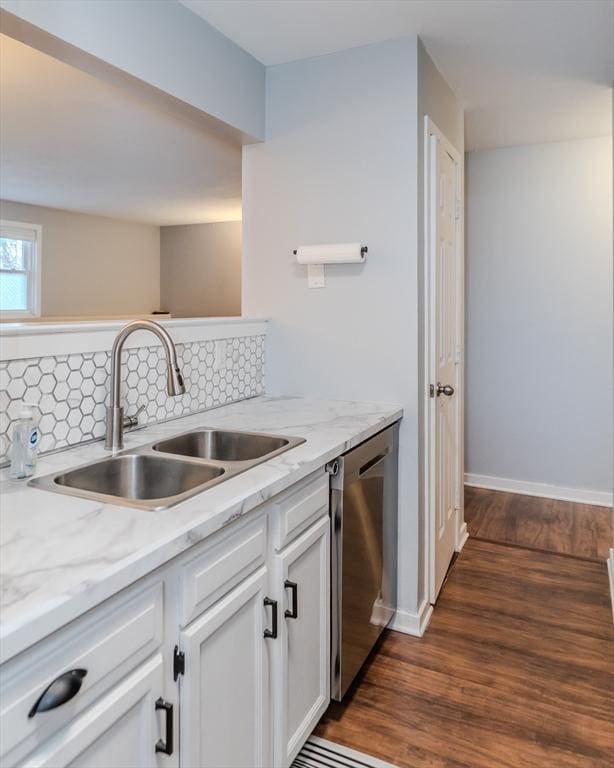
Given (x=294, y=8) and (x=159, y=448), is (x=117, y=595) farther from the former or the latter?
(x=294, y=8)

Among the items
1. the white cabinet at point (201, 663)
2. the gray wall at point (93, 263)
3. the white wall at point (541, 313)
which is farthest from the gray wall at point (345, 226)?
the gray wall at point (93, 263)

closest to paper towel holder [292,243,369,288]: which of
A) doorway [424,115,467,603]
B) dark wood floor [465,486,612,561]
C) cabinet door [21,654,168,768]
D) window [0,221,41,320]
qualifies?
doorway [424,115,467,603]

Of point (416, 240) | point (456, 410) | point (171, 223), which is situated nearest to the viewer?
point (416, 240)

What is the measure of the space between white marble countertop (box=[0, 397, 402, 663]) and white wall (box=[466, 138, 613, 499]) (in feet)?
8.18

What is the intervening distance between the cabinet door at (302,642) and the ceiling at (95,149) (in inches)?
72.8

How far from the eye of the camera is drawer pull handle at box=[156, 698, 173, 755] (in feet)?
3.13

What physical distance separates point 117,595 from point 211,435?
0.93 m

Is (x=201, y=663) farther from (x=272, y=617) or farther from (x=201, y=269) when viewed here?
(x=201, y=269)

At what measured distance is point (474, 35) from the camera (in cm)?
212

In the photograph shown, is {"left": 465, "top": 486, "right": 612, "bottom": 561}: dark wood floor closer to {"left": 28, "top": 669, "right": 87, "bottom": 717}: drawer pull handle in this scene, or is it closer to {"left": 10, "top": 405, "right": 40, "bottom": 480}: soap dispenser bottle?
{"left": 10, "top": 405, "right": 40, "bottom": 480}: soap dispenser bottle

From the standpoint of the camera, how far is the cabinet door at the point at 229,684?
3.38 feet

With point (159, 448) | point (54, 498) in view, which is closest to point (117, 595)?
point (54, 498)

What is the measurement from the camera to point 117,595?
0.86m

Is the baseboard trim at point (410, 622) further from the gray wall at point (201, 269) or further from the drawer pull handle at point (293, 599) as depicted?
the gray wall at point (201, 269)
